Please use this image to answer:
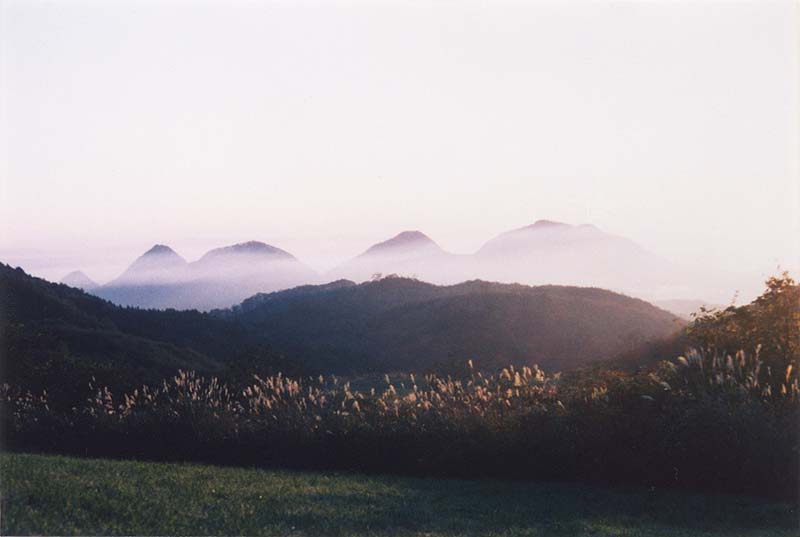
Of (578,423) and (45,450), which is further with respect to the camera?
(45,450)

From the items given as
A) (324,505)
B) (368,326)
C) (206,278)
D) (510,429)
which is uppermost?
(206,278)

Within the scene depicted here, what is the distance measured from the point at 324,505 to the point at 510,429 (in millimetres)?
3591

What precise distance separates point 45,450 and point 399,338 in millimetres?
31117

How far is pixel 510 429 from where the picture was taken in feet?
37.4

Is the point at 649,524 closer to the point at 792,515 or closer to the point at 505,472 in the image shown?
the point at 792,515

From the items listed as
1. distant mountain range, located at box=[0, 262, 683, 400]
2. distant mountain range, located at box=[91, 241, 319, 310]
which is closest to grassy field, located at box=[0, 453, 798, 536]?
distant mountain range, located at box=[0, 262, 683, 400]

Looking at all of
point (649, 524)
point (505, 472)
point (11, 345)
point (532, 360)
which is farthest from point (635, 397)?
point (532, 360)

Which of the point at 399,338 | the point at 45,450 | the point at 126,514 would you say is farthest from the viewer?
the point at 399,338

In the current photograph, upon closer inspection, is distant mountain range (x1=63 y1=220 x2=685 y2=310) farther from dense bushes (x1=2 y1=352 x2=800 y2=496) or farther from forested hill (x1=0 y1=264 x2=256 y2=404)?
dense bushes (x1=2 y1=352 x2=800 y2=496)

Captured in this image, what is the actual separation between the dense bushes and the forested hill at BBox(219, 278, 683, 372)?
18101mm

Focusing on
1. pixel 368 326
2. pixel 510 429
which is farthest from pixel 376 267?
pixel 510 429

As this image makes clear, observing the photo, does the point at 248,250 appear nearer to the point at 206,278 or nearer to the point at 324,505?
the point at 206,278

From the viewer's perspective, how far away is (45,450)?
12.5 m

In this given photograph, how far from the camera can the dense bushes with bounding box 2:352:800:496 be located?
1034 centimetres
